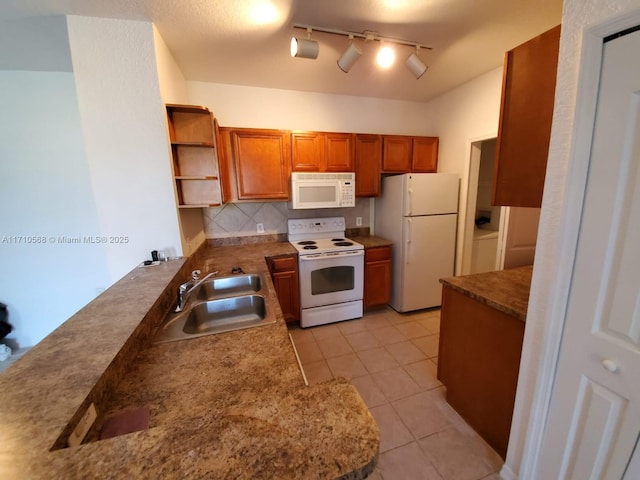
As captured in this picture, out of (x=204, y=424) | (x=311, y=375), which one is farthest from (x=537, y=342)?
(x=311, y=375)

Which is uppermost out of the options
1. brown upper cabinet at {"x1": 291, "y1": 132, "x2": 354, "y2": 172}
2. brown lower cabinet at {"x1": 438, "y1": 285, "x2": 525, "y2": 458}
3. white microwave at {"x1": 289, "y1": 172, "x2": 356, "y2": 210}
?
brown upper cabinet at {"x1": 291, "y1": 132, "x2": 354, "y2": 172}

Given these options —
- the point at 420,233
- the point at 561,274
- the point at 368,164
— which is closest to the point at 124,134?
the point at 368,164

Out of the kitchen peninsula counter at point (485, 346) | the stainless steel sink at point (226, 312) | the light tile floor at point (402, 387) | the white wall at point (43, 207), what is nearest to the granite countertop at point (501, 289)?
the kitchen peninsula counter at point (485, 346)

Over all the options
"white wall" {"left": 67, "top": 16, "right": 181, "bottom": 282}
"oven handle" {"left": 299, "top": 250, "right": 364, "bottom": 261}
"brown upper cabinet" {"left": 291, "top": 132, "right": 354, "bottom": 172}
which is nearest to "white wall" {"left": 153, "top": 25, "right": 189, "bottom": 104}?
"white wall" {"left": 67, "top": 16, "right": 181, "bottom": 282}

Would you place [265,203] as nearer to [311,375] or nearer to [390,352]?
[311,375]

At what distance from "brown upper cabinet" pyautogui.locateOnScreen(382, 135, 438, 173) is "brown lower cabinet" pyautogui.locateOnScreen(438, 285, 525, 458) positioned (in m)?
1.88

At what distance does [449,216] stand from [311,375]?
7.56 ft

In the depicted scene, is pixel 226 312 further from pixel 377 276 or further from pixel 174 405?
pixel 377 276

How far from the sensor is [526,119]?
1175 millimetres

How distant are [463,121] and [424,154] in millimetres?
525

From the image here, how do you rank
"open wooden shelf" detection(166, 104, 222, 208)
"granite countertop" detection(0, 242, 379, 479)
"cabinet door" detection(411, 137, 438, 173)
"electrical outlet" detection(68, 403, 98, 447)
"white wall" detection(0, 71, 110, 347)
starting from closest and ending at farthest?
"granite countertop" detection(0, 242, 379, 479) < "electrical outlet" detection(68, 403, 98, 447) < "open wooden shelf" detection(166, 104, 222, 208) < "white wall" detection(0, 71, 110, 347) < "cabinet door" detection(411, 137, 438, 173)

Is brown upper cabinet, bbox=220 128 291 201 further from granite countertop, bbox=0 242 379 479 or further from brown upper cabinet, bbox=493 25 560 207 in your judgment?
brown upper cabinet, bbox=493 25 560 207

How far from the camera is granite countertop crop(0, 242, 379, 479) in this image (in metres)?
0.45

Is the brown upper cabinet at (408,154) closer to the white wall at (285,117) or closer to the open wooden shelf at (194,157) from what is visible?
the white wall at (285,117)
